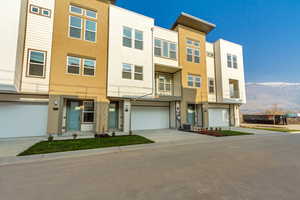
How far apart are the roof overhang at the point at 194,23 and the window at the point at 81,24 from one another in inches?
338

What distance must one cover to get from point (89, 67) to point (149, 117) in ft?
23.6

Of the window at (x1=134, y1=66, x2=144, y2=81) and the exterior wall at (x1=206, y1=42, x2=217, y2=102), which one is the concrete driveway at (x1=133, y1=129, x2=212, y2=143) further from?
the exterior wall at (x1=206, y1=42, x2=217, y2=102)

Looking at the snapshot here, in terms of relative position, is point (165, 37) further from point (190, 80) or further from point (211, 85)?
point (211, 85)

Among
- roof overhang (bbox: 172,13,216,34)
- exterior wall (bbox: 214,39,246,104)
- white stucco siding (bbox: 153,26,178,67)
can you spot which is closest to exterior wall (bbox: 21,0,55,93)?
white stucco siding (bbox: 153,26,178,67)

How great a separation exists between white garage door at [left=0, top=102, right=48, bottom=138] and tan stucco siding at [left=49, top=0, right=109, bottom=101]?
164 centimetres

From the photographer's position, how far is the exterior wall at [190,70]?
14.2 meters

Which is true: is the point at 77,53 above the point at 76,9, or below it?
below

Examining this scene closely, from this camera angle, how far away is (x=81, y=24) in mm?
10961

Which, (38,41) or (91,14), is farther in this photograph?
(91,14)

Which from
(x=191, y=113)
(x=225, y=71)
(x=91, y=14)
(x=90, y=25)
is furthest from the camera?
(x=225, y=71)

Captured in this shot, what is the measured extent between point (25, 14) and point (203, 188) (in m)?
13.9

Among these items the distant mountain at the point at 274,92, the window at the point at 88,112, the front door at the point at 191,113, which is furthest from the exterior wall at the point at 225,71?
the distant mountain at the point at 274,92

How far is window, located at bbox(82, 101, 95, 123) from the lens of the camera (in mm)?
11203

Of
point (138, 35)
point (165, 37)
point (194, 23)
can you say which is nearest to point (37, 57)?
point (138, 35)
